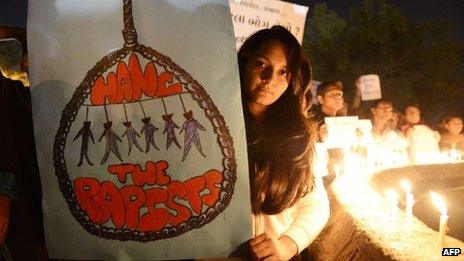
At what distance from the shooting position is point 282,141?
2.04 metres

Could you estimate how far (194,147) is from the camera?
1559 mm

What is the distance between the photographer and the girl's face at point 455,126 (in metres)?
7.93

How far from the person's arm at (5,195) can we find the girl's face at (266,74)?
3.40 ft

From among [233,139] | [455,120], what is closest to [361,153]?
[455,120]

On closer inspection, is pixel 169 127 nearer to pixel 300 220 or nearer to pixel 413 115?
pixel 300 220

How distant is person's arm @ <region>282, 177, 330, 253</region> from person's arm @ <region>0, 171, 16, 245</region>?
1.10m

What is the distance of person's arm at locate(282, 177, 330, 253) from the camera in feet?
6.14

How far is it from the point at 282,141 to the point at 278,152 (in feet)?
0.23

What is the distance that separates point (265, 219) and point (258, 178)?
0.20 meters

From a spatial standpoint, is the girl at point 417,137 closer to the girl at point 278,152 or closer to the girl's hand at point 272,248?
the girl at point 278,152

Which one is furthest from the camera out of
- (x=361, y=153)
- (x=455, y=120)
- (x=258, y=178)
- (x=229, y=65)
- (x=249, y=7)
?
(x=455, y=120)

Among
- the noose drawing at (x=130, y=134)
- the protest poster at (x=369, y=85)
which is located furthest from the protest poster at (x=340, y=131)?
the protest poster at (x=369, y=85)

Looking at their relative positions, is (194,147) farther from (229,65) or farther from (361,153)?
(361,153)

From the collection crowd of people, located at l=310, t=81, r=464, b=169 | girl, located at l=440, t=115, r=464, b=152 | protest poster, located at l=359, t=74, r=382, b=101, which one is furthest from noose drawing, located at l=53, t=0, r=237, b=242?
protest poster, located at l=359, t=74, r=382, b=101
